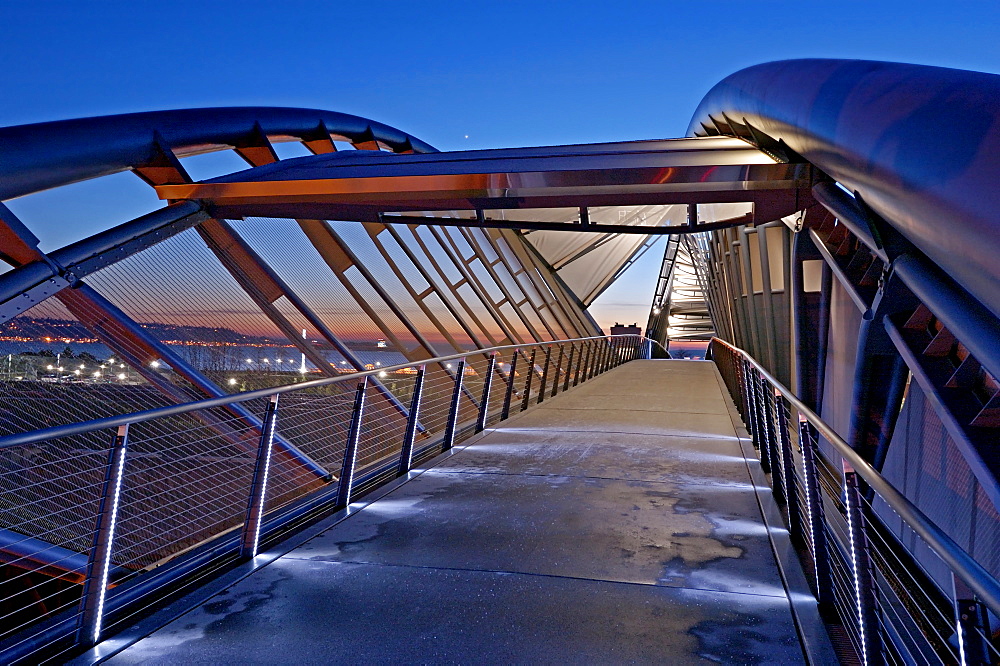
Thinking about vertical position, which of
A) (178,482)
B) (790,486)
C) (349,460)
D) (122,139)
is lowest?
(178,482)

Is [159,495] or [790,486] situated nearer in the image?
[159,495]

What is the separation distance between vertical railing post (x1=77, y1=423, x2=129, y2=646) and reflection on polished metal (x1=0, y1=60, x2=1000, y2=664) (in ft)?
0.03

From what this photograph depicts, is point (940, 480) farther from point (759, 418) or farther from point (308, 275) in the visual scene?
point (308, 275)

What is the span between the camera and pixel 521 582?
3.41m

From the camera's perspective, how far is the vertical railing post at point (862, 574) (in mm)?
2359

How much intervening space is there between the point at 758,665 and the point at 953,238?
6.04 ft

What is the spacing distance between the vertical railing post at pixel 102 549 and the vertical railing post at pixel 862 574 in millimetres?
2464

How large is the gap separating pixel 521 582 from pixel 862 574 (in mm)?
1422

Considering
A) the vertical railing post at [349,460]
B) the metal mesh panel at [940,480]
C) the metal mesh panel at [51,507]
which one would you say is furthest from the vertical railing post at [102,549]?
the metal mesh panel at [940,480]

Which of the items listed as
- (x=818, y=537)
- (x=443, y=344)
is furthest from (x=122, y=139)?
(x=818, y=537)

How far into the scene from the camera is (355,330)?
1016cm

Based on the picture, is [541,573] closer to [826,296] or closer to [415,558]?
[415,558]

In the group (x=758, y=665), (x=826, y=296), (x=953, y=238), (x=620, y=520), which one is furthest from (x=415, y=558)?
(x=826, y=296)

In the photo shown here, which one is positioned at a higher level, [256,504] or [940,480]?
[256,504]
